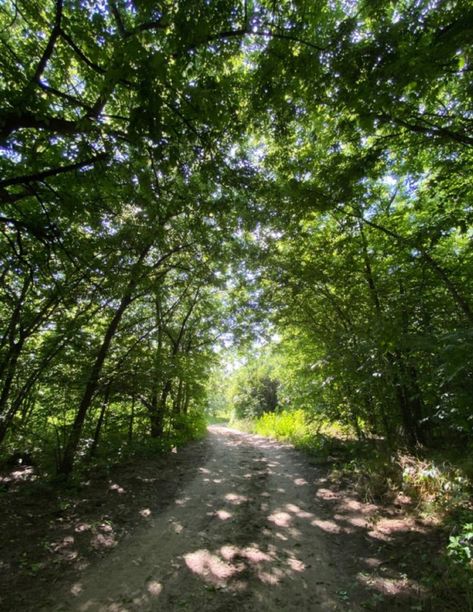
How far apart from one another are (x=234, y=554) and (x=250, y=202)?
190 inches

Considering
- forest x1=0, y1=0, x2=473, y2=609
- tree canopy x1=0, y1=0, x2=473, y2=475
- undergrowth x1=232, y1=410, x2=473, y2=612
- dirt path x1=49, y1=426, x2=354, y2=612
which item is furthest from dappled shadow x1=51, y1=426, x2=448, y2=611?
tree canopy x1=0, y1=0, x2=473, y2=475

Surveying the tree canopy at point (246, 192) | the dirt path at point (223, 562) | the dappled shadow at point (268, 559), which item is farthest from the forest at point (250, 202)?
the dirt path at point (223, 562)

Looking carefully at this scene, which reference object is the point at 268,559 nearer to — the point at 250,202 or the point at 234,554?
the point at 234,554

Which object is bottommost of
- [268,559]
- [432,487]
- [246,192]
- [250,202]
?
[268,559]

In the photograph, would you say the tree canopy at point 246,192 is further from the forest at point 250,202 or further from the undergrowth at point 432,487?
the undergrowth at point 432,487

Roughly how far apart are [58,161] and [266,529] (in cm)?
552

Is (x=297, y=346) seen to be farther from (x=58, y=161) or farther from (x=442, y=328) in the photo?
(x=58, y=161)

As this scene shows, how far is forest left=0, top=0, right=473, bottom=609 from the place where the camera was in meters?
3.01

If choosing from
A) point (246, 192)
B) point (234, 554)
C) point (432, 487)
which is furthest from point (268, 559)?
point (246, 192)

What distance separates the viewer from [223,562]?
11.3ft

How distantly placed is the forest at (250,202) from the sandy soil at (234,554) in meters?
0.78

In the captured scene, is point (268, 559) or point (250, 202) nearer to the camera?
point (268, 559)

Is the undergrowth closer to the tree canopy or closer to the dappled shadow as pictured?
the dappled shadow

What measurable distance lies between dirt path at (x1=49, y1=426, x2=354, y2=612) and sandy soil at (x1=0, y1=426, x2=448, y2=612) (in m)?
0.01
